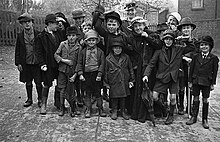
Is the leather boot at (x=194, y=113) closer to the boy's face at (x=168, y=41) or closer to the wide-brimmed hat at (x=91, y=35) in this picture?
the boy's face at (x=168, y=41)

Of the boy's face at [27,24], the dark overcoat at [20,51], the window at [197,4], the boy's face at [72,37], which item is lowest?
the dark overcoat at [20,51]

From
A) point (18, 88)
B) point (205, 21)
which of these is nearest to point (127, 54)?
point (18, 88)

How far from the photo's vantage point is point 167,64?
4348 millimetres

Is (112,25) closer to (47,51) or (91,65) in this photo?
(91,65)

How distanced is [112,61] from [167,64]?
103cm

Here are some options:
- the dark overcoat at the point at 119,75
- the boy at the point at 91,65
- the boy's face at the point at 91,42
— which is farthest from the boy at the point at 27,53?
the dark overcoat at the point at 119,75

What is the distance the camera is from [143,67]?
15.0 feet

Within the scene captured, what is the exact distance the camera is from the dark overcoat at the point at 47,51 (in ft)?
15.7

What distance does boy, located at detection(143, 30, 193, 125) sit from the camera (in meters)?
4.34

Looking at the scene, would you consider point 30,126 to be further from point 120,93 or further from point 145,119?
point 145,119

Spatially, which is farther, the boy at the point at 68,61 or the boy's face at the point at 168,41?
the boy at the point at 68,61

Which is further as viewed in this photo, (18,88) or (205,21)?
(205,21)

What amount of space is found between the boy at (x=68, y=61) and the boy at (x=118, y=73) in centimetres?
67

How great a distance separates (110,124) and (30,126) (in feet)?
4.69
